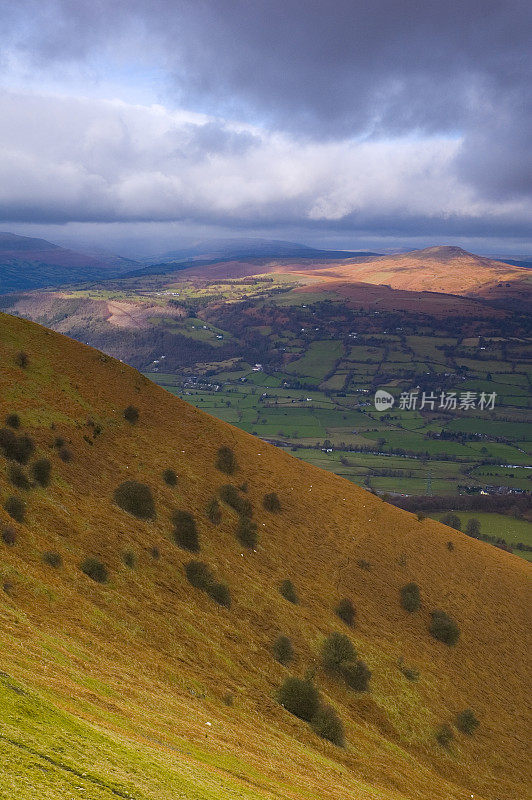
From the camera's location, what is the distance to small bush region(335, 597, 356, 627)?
53.9 metres

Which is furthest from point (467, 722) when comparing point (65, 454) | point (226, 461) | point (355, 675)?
point (65, 454)

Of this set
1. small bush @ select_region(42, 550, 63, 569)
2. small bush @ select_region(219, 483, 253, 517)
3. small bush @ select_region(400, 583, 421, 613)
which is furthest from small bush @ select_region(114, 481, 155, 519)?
small bush @ select_region(400, 583, 421, 613)

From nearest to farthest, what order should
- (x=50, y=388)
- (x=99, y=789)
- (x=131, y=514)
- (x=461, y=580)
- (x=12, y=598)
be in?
1. (x=99, y=789)
2. (x=12, y=598)
3. (x=131, y=514)
4. (x=50, y=388)
5. (x=461, y=580)

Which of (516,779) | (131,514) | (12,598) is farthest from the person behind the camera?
(131,514)

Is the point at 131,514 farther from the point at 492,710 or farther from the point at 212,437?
the point at 492,710

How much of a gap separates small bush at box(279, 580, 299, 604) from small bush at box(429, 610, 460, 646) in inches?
801

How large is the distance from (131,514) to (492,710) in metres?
44.6

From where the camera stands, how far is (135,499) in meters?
50.2

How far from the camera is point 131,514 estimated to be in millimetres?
48750

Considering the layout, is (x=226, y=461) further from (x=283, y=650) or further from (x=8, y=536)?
(x=8, y=536)

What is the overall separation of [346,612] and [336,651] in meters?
7.62

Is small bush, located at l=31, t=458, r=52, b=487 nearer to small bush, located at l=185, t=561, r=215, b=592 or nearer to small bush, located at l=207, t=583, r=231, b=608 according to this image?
small bush, located at l=185, t=561, r=215, b=592

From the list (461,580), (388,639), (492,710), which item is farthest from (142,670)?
(461,580)

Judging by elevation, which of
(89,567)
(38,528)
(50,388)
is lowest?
(89,567)
